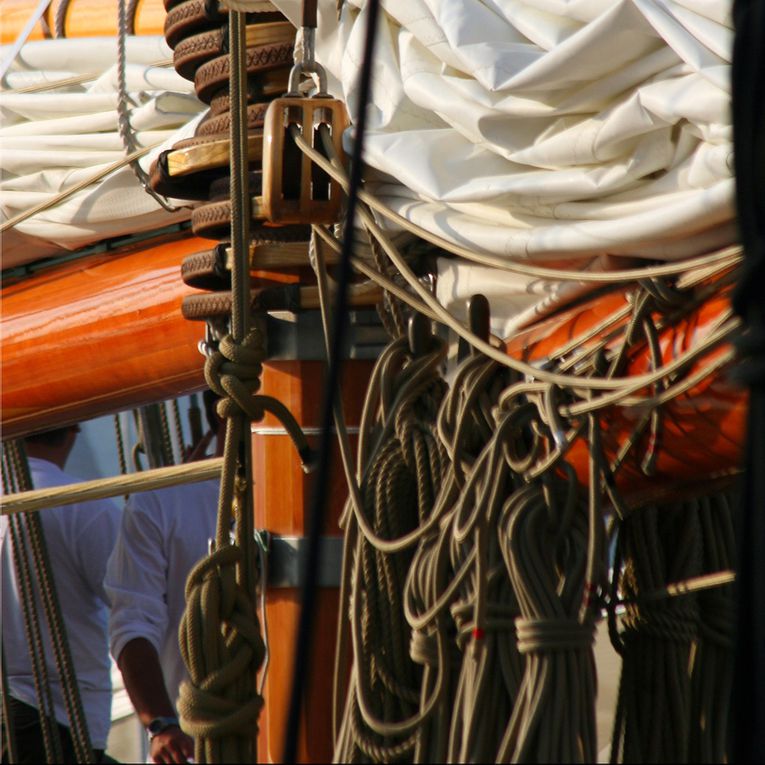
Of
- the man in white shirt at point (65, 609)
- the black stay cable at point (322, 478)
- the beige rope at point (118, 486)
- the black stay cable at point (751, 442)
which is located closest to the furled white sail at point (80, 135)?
the beige rope at point (118, 486)

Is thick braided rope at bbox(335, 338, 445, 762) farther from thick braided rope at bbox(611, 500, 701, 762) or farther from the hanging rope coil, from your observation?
thick braided rope at bbox(611, 500, 701, 762)

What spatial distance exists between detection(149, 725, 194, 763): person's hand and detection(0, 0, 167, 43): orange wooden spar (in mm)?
1590

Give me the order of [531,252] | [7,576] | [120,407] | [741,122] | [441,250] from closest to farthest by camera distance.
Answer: [741,122] < [531,252] < [441,250] < [120,407] < [7,576]

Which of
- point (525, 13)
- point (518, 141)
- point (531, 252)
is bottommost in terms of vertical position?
point (531, 252)

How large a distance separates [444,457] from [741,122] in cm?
80

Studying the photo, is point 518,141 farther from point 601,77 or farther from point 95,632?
point 95,632

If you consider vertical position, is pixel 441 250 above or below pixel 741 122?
above

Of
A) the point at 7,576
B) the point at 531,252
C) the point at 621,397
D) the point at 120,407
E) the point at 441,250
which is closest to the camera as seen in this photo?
the point at 621,397

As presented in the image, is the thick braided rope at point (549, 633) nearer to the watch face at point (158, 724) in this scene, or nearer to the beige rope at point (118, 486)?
the beige rope at point (118, 486)

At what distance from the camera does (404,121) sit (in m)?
1.65

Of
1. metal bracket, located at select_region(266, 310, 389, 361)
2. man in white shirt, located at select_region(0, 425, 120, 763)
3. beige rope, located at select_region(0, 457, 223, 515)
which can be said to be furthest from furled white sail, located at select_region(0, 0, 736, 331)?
man in white shirt, located at select_region(0, 425, 120, 763)

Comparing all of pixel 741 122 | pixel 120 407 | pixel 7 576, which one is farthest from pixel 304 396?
pixel 7 576

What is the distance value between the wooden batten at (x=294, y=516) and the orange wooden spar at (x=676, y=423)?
411 millimetres

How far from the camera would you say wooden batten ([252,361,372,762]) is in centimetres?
185
